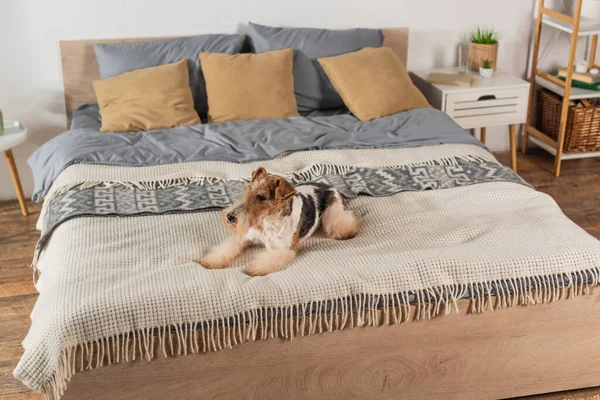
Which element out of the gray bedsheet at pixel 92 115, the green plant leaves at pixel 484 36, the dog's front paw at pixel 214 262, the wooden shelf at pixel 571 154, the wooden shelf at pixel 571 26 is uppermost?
the wooden shelf at pixel 571 26

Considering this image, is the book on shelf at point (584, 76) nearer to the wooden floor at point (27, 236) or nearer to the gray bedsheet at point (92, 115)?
the wooden floor at point (27, 236)

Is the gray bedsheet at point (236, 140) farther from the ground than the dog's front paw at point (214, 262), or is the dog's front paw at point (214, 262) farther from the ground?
the gray bedsheet at point (236, 140)

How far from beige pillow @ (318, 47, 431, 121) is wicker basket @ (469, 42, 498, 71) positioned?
0.58m

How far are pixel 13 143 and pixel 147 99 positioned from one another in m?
0.63

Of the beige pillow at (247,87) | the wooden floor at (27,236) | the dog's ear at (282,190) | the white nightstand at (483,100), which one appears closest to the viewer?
the dog's ear at (282,190)

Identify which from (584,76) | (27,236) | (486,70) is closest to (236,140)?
(27,236)

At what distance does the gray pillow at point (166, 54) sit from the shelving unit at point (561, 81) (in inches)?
65.4

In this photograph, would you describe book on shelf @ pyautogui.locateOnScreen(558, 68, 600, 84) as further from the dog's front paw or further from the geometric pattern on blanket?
the dog's front paw

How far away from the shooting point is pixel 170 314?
6.59 feet

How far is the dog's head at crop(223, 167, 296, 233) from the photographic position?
7.11 ft

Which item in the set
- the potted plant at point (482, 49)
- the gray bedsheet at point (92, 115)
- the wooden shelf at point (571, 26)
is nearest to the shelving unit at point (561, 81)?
the wooden shelf at point (571, 26)

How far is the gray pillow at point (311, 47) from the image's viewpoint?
3.63 metres

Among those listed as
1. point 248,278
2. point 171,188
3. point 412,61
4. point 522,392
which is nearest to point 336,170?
point 171,188

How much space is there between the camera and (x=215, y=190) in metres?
2.71
